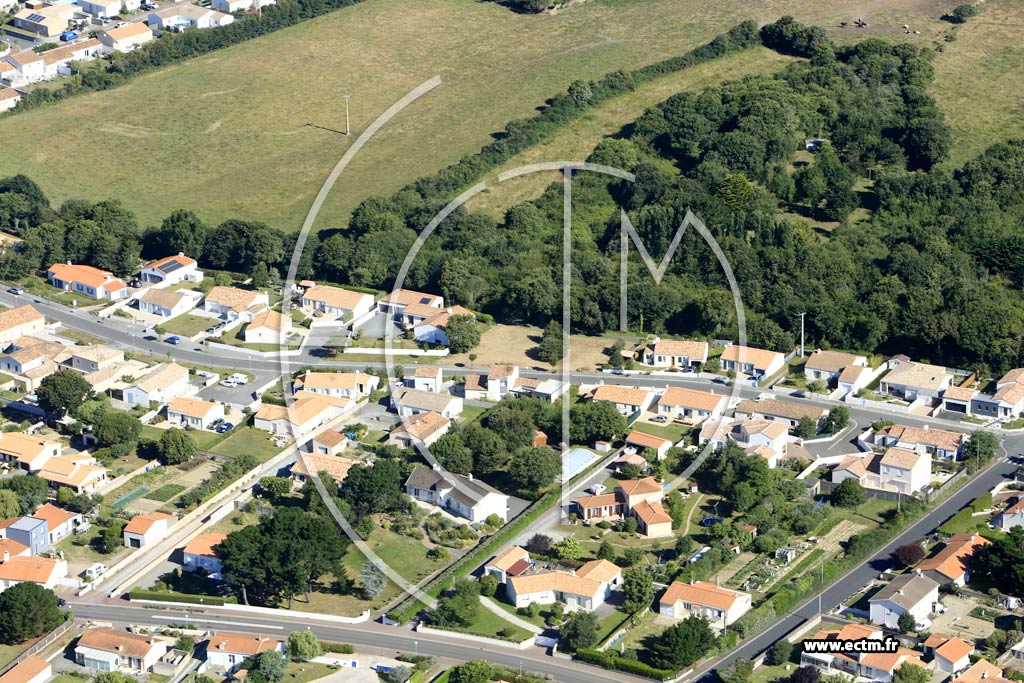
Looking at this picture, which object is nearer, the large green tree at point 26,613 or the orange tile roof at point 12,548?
the large green tree at point 26,613

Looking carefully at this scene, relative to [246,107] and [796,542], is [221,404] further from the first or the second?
[246,107]

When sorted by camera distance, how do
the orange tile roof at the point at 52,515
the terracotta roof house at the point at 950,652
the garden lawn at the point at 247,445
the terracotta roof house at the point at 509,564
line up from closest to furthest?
the terracotta roof house at the point at 950,652 < the terracotta roof house at the point at 509,564 < the orange tile roof at the point at 52,515 < the garden lawn at the point at 247,445

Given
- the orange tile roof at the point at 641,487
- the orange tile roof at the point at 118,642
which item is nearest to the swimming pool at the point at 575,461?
the orange tile roof at the point at 641,487

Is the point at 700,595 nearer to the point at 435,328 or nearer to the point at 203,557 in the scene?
the point at 203,557

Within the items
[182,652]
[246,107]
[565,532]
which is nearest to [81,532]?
[182,652]

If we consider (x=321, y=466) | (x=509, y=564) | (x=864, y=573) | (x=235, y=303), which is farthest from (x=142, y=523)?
(x=864, y=573)

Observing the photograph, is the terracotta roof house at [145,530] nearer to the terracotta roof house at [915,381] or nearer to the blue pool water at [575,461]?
the blue pool water at [575,461]
